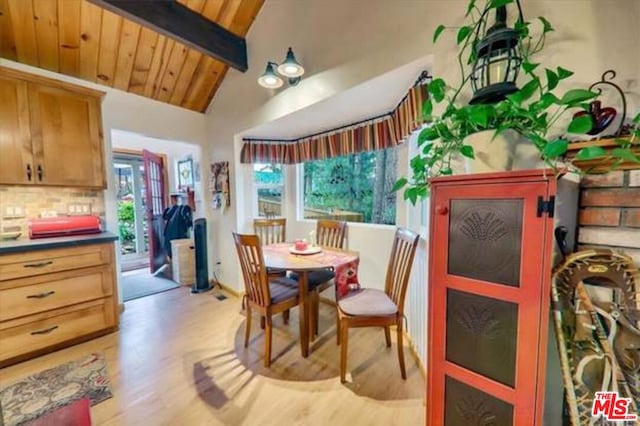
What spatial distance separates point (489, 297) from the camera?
1.01m

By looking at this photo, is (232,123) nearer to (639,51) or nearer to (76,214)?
(76,214)

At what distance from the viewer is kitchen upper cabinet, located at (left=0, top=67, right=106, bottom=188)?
7.11 ft

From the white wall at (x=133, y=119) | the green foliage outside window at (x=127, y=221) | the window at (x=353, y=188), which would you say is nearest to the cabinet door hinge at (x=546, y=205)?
the window at (x=353, y=188)

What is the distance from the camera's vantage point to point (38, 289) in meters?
2.11

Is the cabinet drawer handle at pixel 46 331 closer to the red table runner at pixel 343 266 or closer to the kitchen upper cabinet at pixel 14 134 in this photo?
the kitchen upper cabinet at pixel 14 134

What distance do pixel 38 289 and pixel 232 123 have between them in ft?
7.86

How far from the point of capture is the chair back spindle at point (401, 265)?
5.96 ft

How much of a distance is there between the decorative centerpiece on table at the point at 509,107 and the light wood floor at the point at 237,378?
4.52 ft

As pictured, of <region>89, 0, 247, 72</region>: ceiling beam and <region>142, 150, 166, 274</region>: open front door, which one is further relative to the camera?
<region>142, 150, 166, 274</region>: open front door

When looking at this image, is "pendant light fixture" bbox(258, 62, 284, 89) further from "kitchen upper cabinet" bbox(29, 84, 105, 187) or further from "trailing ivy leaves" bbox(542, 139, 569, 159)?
"trailing ivy leaves" bbox(542, 139, 569, 159)

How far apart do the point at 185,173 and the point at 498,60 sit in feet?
15.6

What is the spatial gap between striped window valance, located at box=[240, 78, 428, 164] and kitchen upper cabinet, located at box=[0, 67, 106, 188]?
1.48 m

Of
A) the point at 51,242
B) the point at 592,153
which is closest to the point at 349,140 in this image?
the point at 592,153

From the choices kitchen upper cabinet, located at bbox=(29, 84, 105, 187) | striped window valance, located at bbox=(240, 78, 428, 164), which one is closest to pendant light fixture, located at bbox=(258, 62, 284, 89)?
striped window valance, located at bbox=(240, 78, 428, 164)
